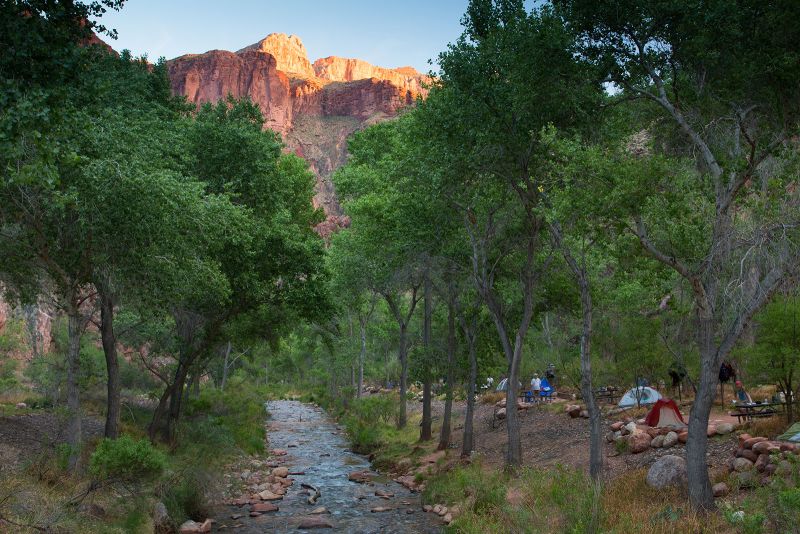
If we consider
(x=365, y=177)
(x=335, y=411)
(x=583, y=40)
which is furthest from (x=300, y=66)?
(x=583, y=40)

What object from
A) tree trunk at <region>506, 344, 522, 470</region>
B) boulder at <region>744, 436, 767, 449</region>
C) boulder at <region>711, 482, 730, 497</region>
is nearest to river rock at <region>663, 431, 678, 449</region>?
boulder at <region>744, 436, 767, 449</region>

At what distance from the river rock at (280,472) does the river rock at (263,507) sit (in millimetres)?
4490

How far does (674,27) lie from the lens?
37.7ft

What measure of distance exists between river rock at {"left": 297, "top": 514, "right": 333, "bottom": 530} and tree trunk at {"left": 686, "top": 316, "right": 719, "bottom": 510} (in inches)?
333

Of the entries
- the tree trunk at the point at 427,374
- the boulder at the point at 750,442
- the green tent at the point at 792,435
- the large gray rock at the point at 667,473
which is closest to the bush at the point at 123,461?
the large gray rock at the point at 667,473

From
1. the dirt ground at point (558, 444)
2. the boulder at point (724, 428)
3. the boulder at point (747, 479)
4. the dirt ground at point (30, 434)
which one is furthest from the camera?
the boulder at point (724, 428)

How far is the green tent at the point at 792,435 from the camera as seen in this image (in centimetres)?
1233

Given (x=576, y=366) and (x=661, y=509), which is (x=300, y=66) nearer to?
(x=576, y=366)

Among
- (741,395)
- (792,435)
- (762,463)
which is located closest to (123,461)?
(762,463)

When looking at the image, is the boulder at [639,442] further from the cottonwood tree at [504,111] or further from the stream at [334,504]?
the stream at [334,504]

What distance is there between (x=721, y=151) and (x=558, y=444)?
11975mm

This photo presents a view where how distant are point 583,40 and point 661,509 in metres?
8.79

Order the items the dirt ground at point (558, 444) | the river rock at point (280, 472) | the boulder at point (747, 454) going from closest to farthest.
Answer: the boulder at point (747, 454) → the dirt ground at point (558, 444) → the river rock at point (280, 472)

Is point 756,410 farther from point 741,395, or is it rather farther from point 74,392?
point 74,392
